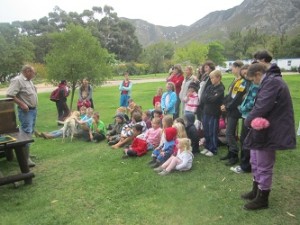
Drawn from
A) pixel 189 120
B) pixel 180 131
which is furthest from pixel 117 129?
pixel 180 131

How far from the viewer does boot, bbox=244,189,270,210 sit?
460cm

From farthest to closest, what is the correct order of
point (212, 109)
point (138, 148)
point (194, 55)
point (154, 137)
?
point (194, 55) → point (154, 137) → point (138, 148) → point (212, 109)

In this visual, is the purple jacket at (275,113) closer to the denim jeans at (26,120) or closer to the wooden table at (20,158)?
the wooden table at (20,158)

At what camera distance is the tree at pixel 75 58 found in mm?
15129

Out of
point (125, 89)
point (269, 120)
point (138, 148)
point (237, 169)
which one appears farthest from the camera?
point (125, 89)

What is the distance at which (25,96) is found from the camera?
22.8 ft

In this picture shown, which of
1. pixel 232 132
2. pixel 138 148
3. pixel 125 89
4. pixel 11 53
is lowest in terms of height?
pixel 138 148

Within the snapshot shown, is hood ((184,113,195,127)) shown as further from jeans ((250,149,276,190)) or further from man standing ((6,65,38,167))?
man standing ((6,65,38,167))

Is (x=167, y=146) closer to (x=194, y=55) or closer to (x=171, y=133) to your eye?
(x=171, y=133)

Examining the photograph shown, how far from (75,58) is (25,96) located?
8.49m

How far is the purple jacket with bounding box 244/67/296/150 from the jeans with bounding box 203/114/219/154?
2.52 meters

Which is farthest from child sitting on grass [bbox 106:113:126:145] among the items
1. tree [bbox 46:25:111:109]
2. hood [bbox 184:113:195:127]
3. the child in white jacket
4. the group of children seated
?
tree [bbox 46:25:111:109]

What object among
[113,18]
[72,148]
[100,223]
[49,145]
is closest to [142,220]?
[100,223]

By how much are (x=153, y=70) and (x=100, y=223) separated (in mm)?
56645
